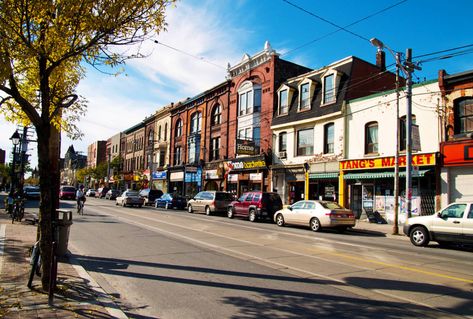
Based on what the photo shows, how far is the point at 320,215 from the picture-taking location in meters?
17.9

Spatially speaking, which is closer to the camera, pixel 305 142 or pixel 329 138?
pixel 329 138

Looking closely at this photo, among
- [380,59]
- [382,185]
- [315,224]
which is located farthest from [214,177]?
[315,224]

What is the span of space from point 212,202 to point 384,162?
11.7 meters

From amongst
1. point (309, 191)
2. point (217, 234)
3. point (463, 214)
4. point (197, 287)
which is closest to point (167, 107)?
point (309, 191)

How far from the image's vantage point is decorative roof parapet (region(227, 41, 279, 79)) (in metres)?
33.7

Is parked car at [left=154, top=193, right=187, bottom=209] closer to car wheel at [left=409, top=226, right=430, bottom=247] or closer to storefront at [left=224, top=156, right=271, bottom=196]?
storefront at [left=224, top=156, right=271, bottom=196]

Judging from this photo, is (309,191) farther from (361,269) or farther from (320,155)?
(361,269)

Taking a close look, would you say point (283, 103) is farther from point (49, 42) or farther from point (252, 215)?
point (49, 42)

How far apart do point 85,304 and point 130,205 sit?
3174cm

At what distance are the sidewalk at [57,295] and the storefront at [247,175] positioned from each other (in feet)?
79.1

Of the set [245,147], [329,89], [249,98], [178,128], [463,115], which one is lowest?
[245,147]

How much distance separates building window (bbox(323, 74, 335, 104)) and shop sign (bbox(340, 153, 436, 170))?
479 cm

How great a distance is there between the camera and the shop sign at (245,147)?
3183cm

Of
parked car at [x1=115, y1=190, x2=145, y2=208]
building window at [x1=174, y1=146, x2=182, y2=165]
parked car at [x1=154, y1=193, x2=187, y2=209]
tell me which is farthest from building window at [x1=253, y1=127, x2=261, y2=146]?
building window at [x1=174, y1=146, x2=182, y2=165]
